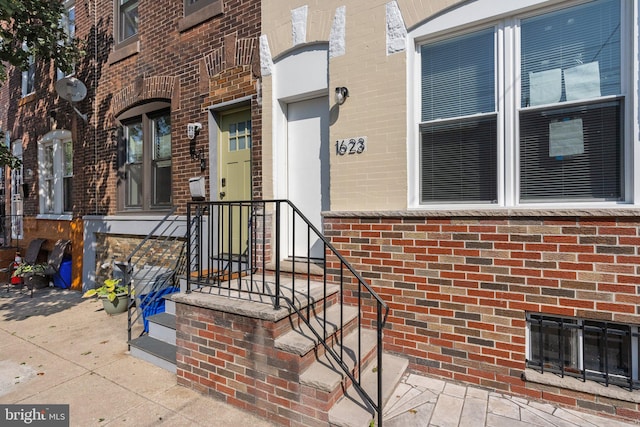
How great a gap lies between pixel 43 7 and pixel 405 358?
7668mm

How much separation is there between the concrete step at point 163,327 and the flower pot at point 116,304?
1.62m

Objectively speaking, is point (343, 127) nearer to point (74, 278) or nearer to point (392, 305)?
point (392, 305)

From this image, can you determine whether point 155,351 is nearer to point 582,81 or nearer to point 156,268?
point 156,268

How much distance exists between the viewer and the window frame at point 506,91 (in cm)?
255

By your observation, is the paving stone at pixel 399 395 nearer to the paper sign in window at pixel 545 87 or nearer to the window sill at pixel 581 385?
the window sill at pixel 581 385

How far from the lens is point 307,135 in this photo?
4195 mm

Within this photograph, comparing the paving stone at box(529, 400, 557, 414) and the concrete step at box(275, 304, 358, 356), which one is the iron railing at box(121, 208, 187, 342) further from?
the paving stone at box(529, 400, 557, 414)

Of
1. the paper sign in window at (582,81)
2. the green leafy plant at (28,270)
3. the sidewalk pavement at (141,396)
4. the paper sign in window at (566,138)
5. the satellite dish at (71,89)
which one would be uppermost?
the satellite dish at (71,89)

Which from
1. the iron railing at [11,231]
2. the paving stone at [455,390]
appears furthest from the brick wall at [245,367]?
the iron railing at [11,231]

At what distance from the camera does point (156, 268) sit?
17.1ft

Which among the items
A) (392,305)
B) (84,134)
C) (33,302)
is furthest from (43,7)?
(392,305)

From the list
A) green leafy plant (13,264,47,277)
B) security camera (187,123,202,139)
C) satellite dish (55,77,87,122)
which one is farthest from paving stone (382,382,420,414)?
satellite dish (55,77,87,122)

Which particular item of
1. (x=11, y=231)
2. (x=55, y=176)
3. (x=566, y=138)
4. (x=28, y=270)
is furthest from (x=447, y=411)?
(x=11, y=231)

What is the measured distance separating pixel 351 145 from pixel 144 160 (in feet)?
13.8
